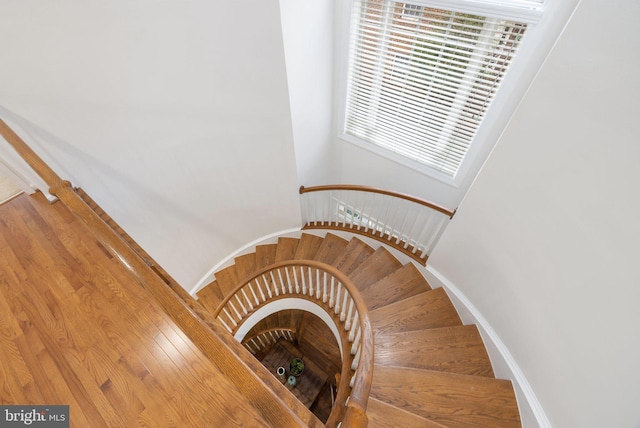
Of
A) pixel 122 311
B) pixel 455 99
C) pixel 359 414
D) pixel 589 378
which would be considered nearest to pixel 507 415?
pixel 589 378

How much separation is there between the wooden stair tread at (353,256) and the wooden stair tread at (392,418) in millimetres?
1529

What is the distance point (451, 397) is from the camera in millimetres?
2006

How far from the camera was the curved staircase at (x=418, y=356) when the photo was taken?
77.2 inches

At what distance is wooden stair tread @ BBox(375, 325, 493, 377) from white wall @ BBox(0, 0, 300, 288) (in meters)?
2.04

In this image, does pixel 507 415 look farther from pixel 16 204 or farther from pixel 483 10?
pixel 16 204

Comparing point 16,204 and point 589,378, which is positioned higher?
point 589,378

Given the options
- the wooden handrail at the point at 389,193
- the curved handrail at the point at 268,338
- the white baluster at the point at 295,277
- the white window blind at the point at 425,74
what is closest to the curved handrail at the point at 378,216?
the wooden handrail at the point at 389,193

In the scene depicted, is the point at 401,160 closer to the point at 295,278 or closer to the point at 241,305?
the point at 295,278

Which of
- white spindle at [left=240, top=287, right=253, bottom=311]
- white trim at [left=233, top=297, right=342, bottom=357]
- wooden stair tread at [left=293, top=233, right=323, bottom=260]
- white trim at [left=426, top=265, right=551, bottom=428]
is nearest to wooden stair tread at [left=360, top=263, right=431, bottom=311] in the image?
white trim at [left=426, top=265, right=551, bottom=428]

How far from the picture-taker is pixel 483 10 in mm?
1895

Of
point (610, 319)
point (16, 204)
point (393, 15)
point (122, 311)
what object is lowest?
point (122, 311)

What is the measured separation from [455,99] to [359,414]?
99.4 inches

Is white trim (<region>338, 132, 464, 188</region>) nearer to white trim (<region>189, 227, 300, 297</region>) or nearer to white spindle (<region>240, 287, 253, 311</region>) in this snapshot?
white trim (<region>189, 227, 300, 297</region>)

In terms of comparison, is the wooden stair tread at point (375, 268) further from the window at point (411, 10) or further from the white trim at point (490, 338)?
the window at point (411, 10)
